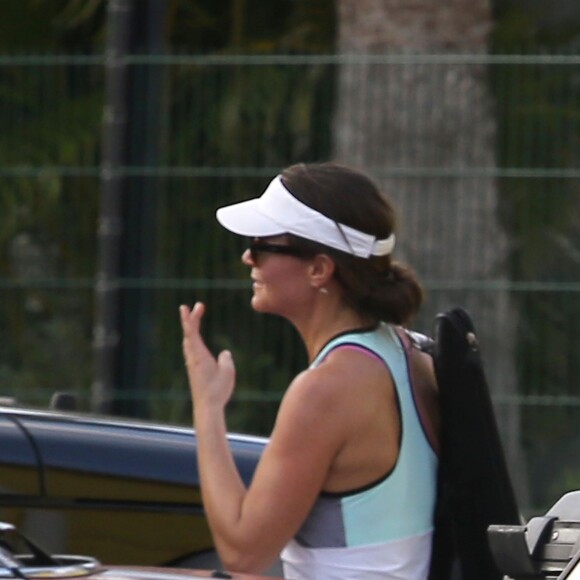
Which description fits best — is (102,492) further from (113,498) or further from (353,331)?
(353,331)

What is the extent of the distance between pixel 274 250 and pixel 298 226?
0.24 feet

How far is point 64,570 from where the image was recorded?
8.98ft

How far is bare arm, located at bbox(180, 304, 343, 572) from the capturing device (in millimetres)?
3230

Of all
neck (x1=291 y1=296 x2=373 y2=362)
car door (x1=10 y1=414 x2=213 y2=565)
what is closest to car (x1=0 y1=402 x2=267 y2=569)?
car door (x1=10 y1=414 x2=213 y2=565)

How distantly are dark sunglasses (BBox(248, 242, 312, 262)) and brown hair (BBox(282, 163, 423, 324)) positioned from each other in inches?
0.5

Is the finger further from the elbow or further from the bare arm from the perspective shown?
the elbow

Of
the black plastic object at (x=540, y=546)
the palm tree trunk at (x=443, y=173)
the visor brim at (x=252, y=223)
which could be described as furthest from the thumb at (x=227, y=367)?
the palm tree trunk at (x=443, y=173)

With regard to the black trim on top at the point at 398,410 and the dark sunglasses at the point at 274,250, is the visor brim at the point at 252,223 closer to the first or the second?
the dark sunglasses at the point at 274,250

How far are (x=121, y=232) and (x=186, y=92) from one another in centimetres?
59

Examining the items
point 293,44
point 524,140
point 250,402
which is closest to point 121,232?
point 250,402

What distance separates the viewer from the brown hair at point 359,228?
341cm

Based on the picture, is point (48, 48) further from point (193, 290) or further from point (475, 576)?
point (475, 576)

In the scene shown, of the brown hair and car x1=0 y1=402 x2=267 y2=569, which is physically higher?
the brown hair

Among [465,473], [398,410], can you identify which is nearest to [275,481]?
[398,410]
